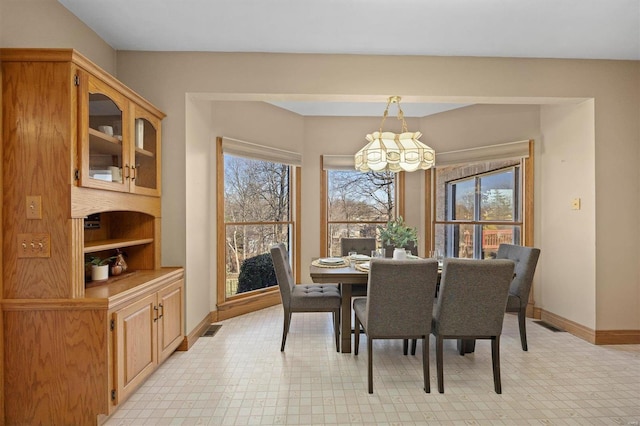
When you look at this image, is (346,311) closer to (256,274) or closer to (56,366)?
(256,274)

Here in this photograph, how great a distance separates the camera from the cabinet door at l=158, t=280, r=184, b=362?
8.19ft

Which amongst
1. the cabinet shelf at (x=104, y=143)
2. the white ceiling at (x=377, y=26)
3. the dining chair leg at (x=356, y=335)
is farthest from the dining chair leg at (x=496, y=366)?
the cabinet shelf at (x=104, y=143)

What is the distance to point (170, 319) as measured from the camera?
2664 millimetres

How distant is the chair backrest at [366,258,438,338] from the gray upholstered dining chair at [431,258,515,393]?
0.09 m

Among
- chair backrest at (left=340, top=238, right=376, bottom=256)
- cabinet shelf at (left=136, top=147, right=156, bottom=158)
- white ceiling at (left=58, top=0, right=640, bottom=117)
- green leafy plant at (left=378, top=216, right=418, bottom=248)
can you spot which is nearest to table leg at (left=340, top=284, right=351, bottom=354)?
green leafy plant at (left=378, top=216, right=418, bottom=248)

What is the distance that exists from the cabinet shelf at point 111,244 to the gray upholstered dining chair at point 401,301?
5.94 ft

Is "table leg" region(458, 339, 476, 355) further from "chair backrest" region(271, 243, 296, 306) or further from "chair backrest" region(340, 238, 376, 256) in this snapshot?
"chair backrest" region(271, 243, 296, 306)

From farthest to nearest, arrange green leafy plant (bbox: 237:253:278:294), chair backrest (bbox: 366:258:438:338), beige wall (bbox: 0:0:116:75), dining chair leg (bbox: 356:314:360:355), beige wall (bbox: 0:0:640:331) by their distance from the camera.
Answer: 1. green leafy plant (bbox: 237:253:278:294)
2. beige wall (bbox: 0:0:640:331)
3. dining chair leg (bbox: 356:314:360:355)
4. chair backrest (bbox: 366:258:438:338)
5. beige wall (bbox: 0:0:116:75)

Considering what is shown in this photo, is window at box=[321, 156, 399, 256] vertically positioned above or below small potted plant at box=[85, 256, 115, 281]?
above

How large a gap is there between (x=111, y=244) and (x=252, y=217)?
2025 millimetres

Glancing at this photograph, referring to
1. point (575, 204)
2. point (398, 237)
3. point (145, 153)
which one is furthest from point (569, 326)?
point (145, 153)

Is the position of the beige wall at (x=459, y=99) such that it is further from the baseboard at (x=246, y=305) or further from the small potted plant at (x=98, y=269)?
the small potted plant at (x=98, y=269)

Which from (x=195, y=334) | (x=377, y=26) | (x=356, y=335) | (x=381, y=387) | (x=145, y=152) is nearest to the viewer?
(x=381, y=387)

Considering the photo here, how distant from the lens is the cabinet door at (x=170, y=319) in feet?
8.19
